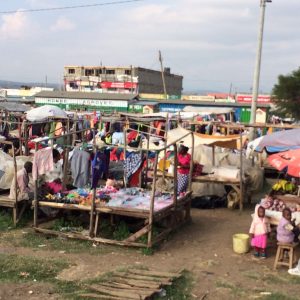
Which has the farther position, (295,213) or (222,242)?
(222,242)

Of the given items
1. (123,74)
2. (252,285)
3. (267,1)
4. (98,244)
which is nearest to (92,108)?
(267,1)

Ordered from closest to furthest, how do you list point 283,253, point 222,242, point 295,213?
1. point 283,253
2. point 295,213
3. point 222,242

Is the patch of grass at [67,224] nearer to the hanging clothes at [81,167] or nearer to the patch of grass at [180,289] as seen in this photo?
the hanging clothes at [81,167]

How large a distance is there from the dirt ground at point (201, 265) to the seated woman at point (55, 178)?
2012 mm

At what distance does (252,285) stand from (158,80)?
68232mm

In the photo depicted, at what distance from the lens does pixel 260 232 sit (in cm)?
800

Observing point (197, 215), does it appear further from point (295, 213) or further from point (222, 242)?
point (295, 213)

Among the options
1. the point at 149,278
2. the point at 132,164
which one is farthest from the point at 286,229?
the point at 132,164

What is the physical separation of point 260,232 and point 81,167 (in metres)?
4.03

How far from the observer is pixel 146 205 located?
8844 millimetres

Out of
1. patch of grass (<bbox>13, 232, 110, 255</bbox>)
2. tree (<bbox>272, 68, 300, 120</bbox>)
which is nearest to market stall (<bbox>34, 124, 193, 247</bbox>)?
patch of grass (<bbox>13, 232, 110, 255</bbox>)

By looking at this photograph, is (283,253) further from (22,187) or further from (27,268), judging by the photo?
(22,187)

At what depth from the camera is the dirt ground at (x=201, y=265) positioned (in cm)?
652

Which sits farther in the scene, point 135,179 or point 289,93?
point 289,93
